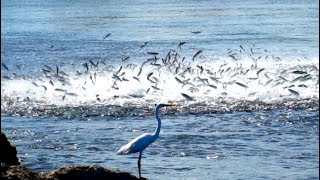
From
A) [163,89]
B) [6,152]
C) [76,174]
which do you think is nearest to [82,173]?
[76,174]

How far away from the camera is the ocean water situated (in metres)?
13.3

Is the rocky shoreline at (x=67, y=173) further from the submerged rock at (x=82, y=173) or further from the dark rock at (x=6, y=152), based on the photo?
the dark rock at (x=6, y=152)

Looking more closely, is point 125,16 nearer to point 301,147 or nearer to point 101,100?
point 101,100

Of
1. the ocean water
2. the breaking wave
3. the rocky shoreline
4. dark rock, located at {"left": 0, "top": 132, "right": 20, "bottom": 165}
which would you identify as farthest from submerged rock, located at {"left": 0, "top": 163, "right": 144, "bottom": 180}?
the breaking wave

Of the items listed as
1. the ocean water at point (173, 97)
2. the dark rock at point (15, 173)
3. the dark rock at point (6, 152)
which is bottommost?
the ocean water at point (173, 97)

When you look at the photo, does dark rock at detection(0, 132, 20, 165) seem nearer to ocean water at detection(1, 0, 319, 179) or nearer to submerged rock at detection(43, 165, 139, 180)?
submerged rock at detection(43, 165, 139, 180)

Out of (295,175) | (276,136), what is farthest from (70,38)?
(295,175)

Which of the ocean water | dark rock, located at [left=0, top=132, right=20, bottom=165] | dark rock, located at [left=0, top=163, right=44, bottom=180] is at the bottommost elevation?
the ocean water

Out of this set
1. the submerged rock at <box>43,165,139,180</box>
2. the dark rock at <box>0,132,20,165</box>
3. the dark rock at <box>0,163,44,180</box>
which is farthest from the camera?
the dark rock at <box>0,132,20,165</box>

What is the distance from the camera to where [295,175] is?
11859mm

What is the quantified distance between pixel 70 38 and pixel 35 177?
25600mm

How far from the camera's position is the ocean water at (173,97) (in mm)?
13305

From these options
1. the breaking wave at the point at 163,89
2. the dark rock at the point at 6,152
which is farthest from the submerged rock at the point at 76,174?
the breaking wave at the point at 163,89

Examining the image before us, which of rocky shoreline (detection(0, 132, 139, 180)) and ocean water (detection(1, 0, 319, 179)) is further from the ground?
rocky shoreline (detection(0, 132, 139, 180))
